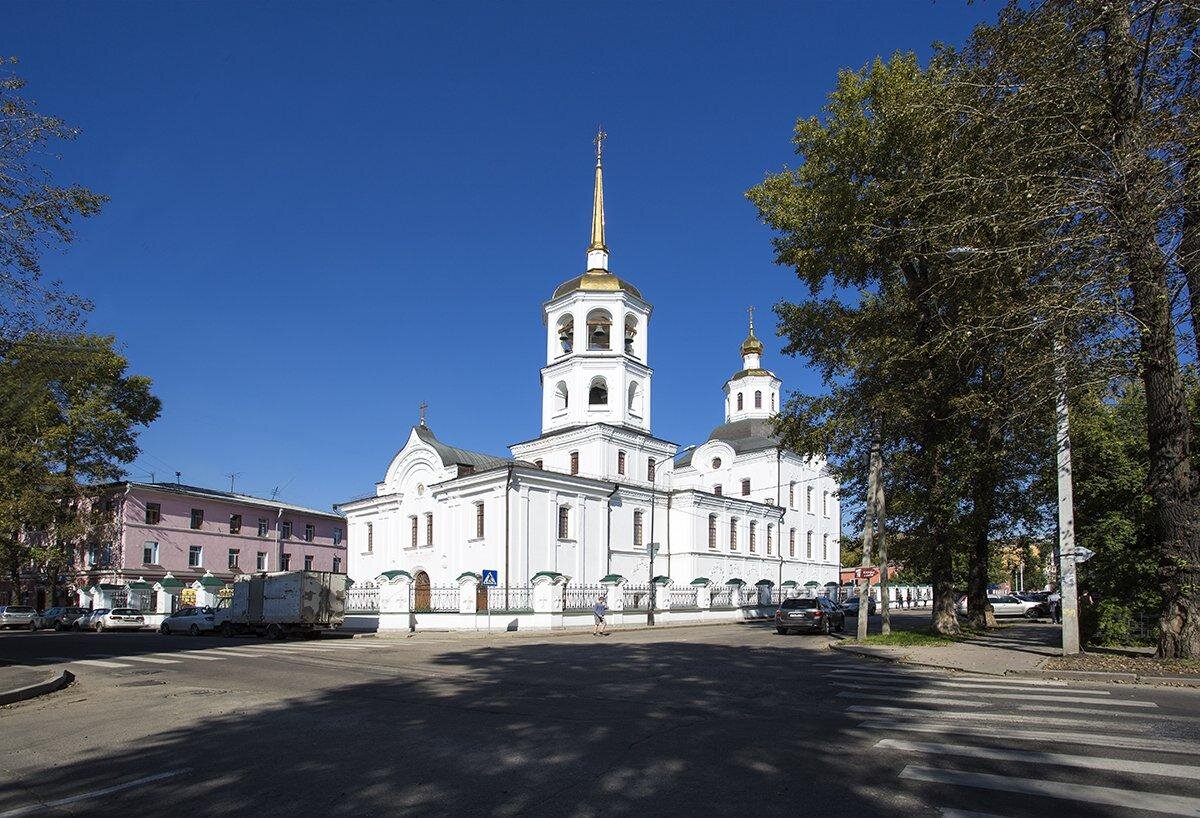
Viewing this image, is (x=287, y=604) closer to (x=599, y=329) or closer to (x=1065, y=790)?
(x=599, y=329)

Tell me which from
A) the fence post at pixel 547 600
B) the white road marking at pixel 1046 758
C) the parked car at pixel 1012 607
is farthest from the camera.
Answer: the parked car at pixel 1012 607

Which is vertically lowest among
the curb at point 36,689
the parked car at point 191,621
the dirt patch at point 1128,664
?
the parked car at point 191,621

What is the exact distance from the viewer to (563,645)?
2361 centimetres

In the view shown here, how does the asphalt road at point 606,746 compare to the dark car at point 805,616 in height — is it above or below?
above

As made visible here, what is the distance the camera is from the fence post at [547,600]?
104 ft

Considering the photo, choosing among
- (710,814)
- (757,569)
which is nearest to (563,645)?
(710,814)

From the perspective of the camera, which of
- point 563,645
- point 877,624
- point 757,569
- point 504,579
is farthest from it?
point 757,569

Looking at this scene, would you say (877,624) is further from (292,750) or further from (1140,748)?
(292,750)

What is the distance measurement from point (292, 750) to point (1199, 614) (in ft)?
48.8

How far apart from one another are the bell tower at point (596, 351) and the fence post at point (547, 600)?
1369 centimetres

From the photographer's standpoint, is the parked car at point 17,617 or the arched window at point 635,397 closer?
the parked car at point 17,617

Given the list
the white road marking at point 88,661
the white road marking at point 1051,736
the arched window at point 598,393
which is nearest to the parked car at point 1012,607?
the arched window at point 598,393

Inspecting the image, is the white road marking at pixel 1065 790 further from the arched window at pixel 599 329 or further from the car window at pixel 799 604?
the arched window at pixel 599 329

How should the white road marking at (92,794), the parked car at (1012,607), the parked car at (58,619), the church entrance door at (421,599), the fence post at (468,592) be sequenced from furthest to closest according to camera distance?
the parked car at (58,619) → the parked car at (1012,607) → the church entrance door at (421,599) → the fence post at (468,592) → the white road marking at (92,794)
